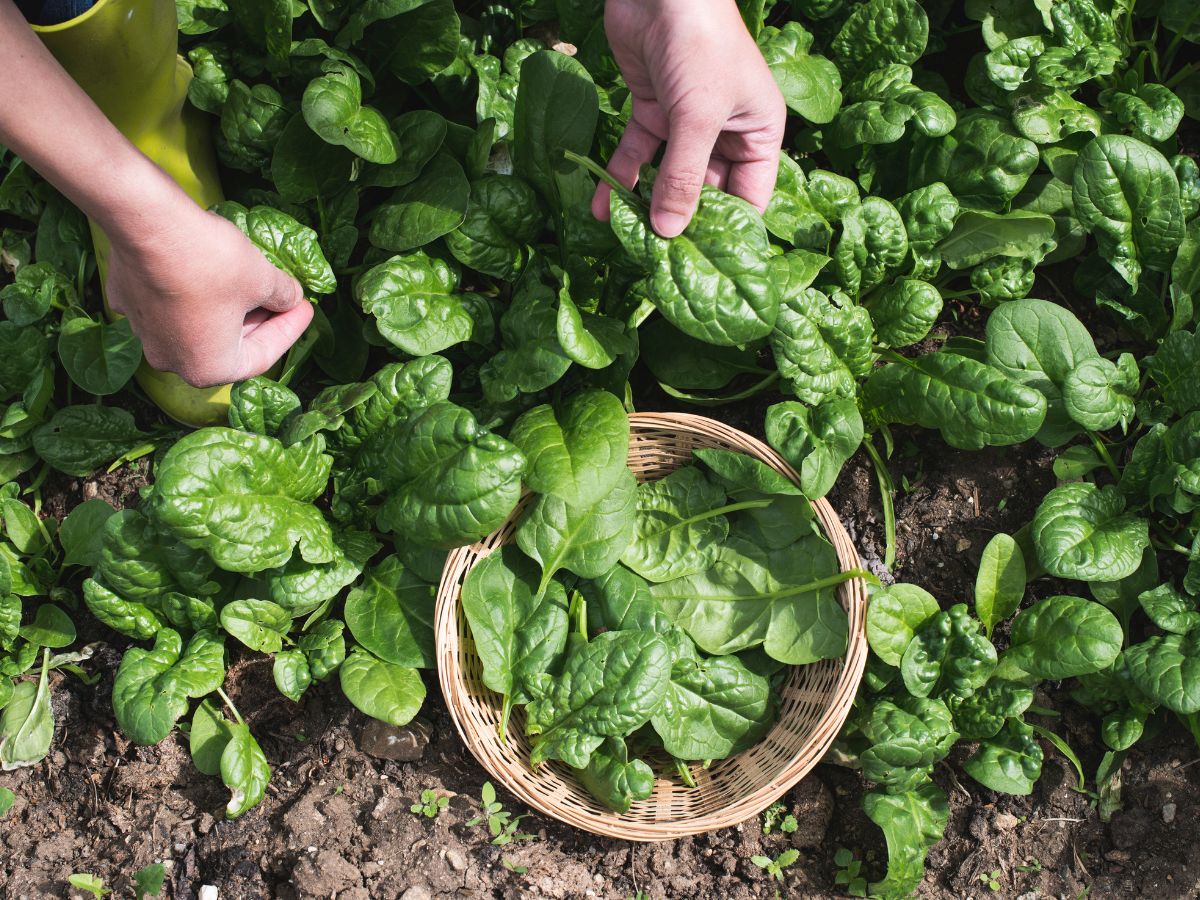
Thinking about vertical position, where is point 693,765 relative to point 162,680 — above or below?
below

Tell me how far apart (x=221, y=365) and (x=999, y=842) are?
6.69ft

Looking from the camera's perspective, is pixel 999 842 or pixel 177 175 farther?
pixel 177 175

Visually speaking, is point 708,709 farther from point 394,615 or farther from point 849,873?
point 394,615

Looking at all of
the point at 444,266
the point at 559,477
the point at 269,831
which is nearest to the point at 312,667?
the point at 269,831

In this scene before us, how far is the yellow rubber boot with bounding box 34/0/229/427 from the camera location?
220 centimetres

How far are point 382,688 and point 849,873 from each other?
114 centimetres

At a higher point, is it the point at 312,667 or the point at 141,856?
the point at 312,667

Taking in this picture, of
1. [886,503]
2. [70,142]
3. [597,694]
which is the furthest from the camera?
[886,503]

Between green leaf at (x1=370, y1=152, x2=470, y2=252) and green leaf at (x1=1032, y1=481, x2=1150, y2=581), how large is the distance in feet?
4.90

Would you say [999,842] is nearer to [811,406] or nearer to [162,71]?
[811,406]

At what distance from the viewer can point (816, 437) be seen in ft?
7.85

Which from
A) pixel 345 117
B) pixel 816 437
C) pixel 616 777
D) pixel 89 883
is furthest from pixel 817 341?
pixel 89 883

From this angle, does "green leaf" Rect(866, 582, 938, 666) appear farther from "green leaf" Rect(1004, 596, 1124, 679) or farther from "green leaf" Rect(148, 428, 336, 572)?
"green leaf" Rect(148, 428, 336, 572)

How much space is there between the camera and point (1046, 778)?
2.51 m
